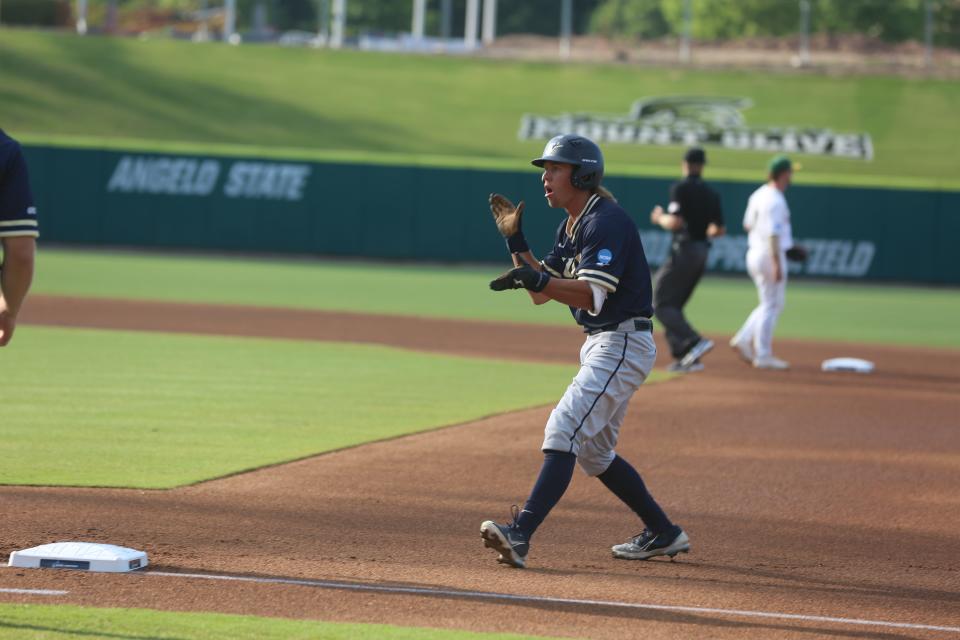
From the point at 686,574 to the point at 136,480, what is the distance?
3.44 meters

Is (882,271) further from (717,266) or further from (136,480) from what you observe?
(136,480)

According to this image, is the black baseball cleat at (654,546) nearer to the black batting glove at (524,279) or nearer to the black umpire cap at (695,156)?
the black batting glove at (524,279)

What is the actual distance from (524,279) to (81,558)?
2307 mm

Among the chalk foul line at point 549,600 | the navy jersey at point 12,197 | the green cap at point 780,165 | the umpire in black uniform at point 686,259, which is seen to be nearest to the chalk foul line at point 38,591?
the chalk foul line at point 549,600

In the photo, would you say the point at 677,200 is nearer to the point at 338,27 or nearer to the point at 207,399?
the point at 207,399

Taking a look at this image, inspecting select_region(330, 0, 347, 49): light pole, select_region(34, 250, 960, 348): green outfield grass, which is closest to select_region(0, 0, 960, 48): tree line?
select_region(330, 0, 347, 49): light pole

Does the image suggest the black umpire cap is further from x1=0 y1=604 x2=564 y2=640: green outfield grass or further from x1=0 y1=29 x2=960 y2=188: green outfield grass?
x1=0 y1=29 x2=960 y2=188: green outfield grass

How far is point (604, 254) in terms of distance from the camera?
→ 6332 millimetres

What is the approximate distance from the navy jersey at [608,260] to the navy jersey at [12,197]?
8.15 ft

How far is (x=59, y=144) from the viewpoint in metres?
31.8

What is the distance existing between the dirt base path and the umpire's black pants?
2.60m

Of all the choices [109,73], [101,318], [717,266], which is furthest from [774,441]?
[109,73]

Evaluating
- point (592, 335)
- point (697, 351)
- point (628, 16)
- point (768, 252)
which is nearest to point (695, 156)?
point (768, 252)

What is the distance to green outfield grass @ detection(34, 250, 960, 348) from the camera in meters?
21.3
